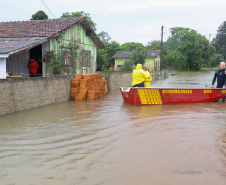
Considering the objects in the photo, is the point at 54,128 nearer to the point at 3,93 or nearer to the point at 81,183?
the point at 3,93

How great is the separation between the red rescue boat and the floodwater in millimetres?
2204

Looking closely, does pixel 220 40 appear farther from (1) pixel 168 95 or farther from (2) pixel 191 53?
(1) pixel 168 95

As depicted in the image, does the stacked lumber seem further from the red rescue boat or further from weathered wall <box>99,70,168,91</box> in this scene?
weathered wall <box>99,70,168,91</box>

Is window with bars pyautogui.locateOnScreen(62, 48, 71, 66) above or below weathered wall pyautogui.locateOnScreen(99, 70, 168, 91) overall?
above

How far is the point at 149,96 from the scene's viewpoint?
37.3 feet

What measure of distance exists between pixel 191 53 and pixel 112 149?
6307 cm

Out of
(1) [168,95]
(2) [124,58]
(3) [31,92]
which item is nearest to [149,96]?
(1) [168,95]

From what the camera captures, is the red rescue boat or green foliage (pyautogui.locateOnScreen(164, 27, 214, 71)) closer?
the red rescue boat

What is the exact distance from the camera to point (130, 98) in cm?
1162

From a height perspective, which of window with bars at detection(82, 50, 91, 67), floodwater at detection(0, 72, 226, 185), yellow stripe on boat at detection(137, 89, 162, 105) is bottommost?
floodwater at detection(0, 72, 226, 185)

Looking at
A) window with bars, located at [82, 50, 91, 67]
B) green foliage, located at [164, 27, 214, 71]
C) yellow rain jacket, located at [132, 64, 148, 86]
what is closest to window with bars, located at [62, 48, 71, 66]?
window with bars, located at [82, 50, 91, 67]

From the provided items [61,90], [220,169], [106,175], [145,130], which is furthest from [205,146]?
[61,90]

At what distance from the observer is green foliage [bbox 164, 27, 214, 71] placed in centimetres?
6400

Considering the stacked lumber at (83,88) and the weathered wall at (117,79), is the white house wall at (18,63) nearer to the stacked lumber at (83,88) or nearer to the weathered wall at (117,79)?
the stacked lumber at (83,88)
